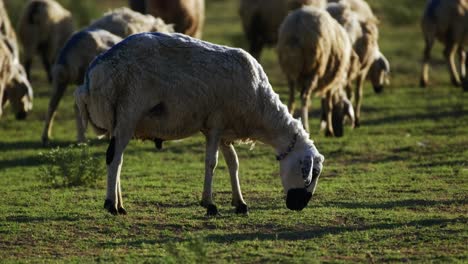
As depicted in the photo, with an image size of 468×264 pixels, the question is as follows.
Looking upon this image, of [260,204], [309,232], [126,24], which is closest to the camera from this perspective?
[309,232]

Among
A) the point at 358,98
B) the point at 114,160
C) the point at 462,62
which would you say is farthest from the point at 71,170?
the point at 462,62

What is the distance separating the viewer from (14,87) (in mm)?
17141

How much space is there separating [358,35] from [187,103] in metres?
8.47

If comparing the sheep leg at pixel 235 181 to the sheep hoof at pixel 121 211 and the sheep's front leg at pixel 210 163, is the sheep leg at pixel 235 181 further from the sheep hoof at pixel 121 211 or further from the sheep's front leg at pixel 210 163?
the sheep hoof at pixel 121 211

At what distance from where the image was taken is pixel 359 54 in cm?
1834

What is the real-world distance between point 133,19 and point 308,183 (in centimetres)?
673

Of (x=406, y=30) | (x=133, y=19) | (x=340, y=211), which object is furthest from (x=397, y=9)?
(x=340, y=211)

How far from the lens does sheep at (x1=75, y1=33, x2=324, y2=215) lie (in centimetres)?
1015

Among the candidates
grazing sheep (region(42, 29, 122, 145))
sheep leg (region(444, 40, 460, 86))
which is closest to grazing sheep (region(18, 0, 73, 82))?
grazing sheep (region(42, 29, 122, 145))

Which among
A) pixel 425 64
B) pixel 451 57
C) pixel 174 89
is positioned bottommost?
pixel 425 64

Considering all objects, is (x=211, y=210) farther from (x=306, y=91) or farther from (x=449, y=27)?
(x=449, y=27)

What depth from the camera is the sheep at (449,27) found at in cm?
2127

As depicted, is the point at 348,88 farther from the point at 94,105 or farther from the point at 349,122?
the point at 94,105

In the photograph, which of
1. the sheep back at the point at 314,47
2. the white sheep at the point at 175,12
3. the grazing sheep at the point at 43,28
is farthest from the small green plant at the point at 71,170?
the grazing sheep at the point at 43,28
